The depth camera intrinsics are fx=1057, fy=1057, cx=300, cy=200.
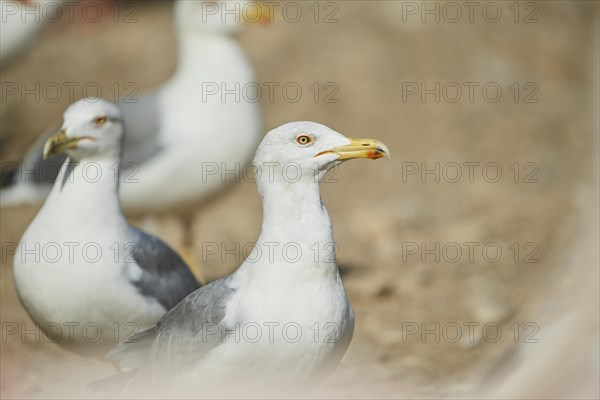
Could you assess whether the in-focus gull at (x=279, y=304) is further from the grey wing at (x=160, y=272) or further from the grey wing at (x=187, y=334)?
the grey wing at (x=160, y=272)

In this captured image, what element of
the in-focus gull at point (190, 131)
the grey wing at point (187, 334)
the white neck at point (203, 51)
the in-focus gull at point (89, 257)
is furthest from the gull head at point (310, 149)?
the white neck at point (203, 51)

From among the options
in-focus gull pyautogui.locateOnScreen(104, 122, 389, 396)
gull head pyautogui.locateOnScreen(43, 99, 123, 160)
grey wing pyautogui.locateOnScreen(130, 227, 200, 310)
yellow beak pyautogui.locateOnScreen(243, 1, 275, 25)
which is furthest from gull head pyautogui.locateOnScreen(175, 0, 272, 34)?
in-focus gull pyautogui.locateOnScreen(104, 122, 389, 396)

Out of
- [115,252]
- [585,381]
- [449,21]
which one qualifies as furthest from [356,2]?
[585,381]

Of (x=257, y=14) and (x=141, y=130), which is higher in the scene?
(x=257, y=14)

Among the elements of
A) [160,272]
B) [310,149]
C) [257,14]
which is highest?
[257,14]

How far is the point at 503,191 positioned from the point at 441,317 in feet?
8.07

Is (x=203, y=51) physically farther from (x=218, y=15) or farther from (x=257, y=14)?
(x=257, y=14)

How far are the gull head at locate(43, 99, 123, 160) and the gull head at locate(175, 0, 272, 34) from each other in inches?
76.3

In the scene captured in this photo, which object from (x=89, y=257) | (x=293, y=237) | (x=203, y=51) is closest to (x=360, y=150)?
(x=293, y=237)

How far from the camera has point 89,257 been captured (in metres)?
4.53

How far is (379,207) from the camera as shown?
859cm

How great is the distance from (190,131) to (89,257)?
6.47ft

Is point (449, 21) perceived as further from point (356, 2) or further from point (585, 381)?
point (585, 381)

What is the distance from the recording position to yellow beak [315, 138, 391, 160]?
393cm
